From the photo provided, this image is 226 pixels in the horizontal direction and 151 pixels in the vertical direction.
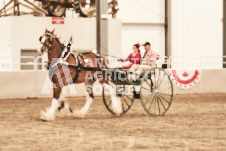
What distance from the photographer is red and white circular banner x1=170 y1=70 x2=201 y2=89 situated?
18.3m

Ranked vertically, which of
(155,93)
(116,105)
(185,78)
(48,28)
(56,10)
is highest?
(56,10)

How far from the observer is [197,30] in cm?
2781

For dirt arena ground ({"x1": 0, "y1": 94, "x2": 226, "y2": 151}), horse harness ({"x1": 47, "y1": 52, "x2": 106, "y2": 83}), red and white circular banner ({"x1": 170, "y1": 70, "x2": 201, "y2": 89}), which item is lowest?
dirt arena ground ({"x1": 0, "y1": 94, "x2": 226, "y2": 151})

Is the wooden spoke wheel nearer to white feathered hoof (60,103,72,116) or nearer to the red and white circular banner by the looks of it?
the red and white circular banner

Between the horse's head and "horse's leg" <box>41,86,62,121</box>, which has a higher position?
the horse's head

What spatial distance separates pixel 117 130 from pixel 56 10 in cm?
1508

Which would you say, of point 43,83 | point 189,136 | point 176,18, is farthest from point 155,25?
point 189,136

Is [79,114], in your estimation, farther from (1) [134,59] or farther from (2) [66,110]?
(1) [134,59]

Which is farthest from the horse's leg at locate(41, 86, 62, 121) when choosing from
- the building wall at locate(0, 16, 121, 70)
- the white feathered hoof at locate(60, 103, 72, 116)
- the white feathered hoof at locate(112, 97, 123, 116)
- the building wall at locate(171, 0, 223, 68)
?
the building wall at locate(171, 0, 223, 68)

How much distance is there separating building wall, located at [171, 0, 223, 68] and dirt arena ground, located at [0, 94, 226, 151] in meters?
14.1

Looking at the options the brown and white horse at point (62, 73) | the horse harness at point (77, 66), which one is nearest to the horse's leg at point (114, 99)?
the brown and white horse at point (62, 73)

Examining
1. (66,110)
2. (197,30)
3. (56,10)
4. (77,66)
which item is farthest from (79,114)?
(197,30)

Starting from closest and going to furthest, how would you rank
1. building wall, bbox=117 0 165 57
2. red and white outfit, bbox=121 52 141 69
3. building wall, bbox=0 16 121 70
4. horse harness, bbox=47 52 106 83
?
horse harness, bbox=47 52 106 83, red and white outfit, bbox=121 52 141 69, building wall, bbox=0 16 121 70, building wall, bbox=117 0 165 57

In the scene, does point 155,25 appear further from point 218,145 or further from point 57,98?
point 218,145
